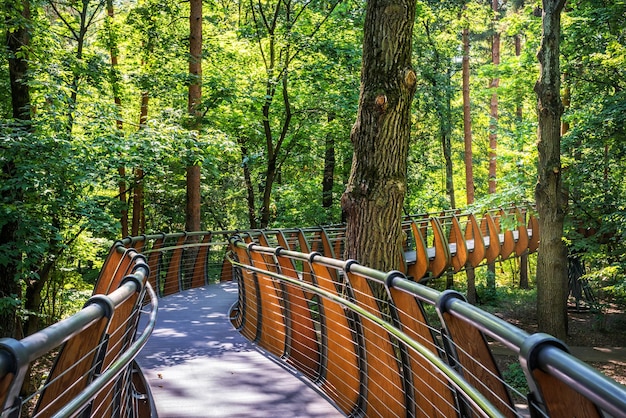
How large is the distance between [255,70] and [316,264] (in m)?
13.7

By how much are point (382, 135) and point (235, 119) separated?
10.7 m

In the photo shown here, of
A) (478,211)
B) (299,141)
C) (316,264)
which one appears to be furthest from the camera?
(299,141)

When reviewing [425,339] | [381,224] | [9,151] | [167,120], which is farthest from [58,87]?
[425,339]

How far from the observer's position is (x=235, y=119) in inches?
632

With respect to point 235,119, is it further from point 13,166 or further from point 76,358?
point 76,358

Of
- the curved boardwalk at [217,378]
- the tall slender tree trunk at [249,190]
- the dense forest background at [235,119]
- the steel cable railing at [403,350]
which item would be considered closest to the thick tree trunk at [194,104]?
the dense forest background at [235,119]

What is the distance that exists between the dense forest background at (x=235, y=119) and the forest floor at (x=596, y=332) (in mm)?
1480

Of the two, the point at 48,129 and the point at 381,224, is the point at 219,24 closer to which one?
the point at 48,129

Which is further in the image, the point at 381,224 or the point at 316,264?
the point at 381,224

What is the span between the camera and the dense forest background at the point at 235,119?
978 centimetres

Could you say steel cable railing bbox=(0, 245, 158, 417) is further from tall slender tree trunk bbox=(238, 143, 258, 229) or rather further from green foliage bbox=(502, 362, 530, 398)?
tall slender tree trunk bbox=(238, 143, 258, 229)

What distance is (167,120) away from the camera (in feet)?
39.3

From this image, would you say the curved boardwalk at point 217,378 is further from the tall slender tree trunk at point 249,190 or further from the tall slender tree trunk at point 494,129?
the tall slender tree trunk at point 494,129

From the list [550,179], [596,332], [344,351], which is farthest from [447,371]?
[596,332]
